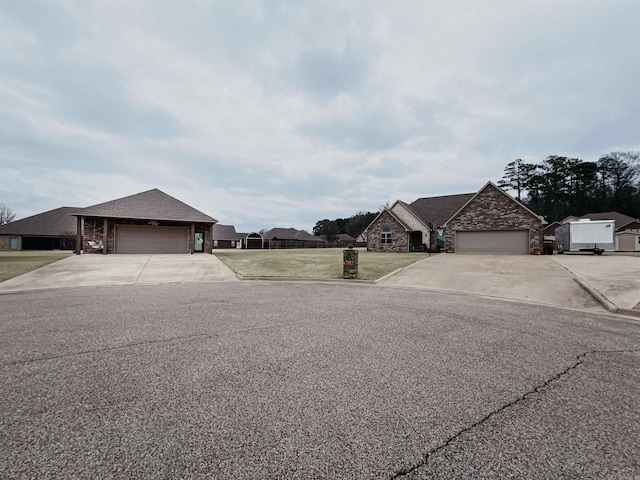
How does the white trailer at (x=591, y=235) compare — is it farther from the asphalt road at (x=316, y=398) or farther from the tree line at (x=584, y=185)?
the tree line at (x=584, y=185)

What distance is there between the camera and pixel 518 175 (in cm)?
6003

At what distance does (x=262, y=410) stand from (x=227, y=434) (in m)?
0.39

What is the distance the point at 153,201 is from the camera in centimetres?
2550

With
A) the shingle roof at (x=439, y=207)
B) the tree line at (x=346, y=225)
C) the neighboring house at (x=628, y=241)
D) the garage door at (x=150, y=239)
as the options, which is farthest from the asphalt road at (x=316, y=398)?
the tree line at (x=346, y=225)

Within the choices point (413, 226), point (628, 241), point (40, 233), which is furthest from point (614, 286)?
point (40, 233)

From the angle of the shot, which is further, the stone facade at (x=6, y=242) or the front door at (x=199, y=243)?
the stone facade at (x=6, y=242)

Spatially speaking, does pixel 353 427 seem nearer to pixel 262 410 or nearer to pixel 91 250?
pixel 262 410

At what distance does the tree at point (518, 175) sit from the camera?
2334 inches

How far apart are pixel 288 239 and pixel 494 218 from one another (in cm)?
4497

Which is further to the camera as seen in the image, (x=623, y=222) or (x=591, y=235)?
(x=623, y=222)

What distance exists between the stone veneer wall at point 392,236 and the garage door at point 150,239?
1936cm

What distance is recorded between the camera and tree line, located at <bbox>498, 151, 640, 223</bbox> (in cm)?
5269

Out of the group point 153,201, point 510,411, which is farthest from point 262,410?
point 153,201

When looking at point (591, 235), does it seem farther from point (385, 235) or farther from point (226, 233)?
point (226, 233)
